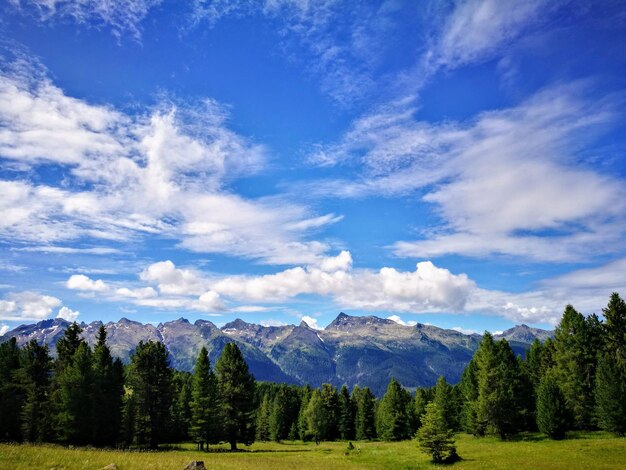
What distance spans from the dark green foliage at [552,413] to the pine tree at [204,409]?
43.0 m

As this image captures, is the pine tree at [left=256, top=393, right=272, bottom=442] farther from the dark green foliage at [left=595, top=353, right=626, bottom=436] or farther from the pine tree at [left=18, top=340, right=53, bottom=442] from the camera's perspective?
the dark green foliage at [left=595, top=353, right=626, bottom=436]

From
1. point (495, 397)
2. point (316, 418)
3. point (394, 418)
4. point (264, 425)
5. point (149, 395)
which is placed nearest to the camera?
point (495, 397)

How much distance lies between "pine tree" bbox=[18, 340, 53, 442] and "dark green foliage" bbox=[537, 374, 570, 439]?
60679 millimetres

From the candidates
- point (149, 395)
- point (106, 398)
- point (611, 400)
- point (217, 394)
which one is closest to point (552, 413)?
point (611, 400)

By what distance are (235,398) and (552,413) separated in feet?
139

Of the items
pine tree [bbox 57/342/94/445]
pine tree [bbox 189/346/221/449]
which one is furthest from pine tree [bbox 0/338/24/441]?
pine tree [bbox 189/346/221/449]

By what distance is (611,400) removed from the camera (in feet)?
156

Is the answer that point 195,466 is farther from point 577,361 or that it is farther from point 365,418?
point 365,418

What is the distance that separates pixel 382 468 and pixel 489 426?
25645 mm

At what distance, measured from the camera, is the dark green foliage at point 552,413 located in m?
48.9

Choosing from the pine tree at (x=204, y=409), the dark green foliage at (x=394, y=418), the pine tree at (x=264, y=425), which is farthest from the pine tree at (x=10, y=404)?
the pine tree at (x=264, y=425)

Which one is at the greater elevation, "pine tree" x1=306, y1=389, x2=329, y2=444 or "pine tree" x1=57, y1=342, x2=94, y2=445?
"pine tree" x1=57, y1=342, x2=94, y2=445

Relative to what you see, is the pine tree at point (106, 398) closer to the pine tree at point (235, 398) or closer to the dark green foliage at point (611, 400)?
the pine tree at point (235, 398)

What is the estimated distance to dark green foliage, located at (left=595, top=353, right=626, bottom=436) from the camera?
4706 centimetres
